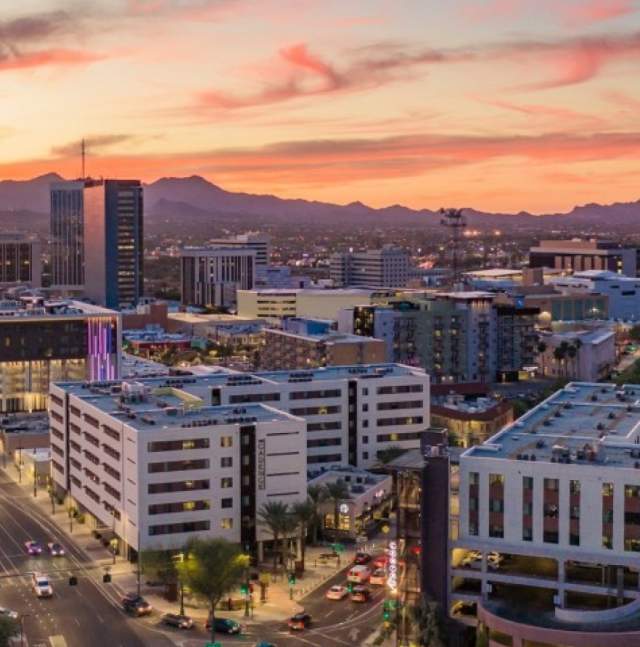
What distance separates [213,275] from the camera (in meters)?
163

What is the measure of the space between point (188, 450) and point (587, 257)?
14331 centimetres

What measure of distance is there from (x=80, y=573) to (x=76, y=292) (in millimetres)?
120384

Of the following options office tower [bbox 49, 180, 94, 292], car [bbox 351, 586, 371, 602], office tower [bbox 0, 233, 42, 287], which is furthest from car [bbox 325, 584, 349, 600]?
office tower [bbox 49, 180, 94, 292]

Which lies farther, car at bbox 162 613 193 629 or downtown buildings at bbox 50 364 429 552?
downtown buildings at bbox 50 364 429 552

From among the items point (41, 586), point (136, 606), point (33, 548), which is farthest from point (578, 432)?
point (33, 548)

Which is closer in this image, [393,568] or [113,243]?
[393,568]

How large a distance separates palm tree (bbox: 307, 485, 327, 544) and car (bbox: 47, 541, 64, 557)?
26.3 feet

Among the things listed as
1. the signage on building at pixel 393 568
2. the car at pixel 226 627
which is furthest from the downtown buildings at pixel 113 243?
the signage on building at pixel 393 568

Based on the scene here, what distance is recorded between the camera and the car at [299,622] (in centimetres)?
3466

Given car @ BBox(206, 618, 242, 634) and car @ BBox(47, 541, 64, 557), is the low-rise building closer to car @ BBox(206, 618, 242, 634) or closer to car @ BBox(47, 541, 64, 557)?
car @ BBox(47, 541, 64, 557)

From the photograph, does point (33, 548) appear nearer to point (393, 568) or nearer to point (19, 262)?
point (393, 568)

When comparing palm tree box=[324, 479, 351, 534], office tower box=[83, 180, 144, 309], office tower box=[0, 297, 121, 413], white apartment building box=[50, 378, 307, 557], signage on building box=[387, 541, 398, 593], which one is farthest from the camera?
office tower box=[83, 180, 144, 309]

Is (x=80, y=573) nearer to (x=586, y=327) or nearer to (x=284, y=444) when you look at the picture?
(x=284, y=444)

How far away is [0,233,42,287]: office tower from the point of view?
16250cm
